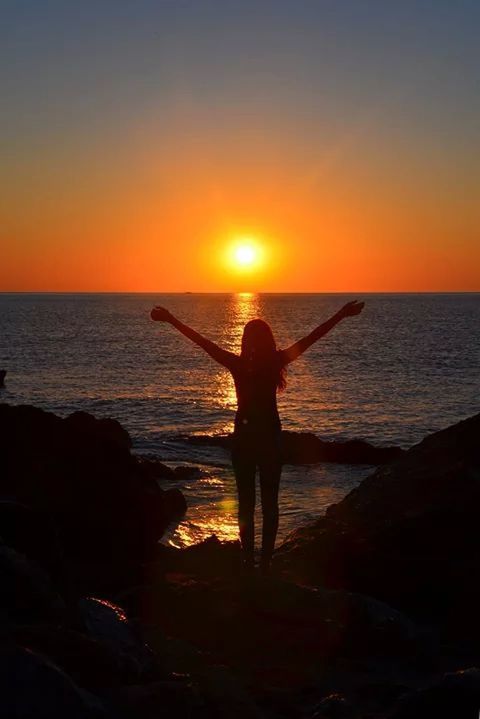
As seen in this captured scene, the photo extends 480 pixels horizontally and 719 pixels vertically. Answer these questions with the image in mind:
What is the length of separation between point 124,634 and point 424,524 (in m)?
5.20

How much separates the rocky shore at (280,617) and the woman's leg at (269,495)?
1.05 ft

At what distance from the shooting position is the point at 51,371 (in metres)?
63.8

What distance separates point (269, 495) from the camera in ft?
26.5

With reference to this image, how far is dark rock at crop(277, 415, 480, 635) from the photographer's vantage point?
9.38m

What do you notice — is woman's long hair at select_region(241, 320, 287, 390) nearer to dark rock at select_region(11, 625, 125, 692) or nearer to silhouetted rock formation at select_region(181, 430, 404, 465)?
dark rock at select_region(11, 625, 125, 692)

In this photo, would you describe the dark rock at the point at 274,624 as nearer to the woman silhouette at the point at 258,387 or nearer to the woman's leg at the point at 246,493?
the woman's leg at the point at 246,493

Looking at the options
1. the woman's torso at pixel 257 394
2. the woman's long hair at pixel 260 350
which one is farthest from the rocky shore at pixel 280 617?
the woman's long hair at pixel 260 350

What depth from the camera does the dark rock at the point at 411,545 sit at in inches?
369

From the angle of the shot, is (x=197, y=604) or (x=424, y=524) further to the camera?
(x=424, y=524)

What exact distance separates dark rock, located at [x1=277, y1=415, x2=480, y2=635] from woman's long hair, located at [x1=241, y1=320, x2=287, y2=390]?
3268mm

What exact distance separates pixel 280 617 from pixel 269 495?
1.14m

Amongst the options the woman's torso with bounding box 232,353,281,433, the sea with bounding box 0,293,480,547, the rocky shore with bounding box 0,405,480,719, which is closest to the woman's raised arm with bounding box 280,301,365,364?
the woman's torso with bounding box 232,353,281,433

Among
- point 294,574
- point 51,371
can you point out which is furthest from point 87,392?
point 294,574

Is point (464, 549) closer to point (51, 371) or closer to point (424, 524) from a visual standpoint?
point (424, 524)
